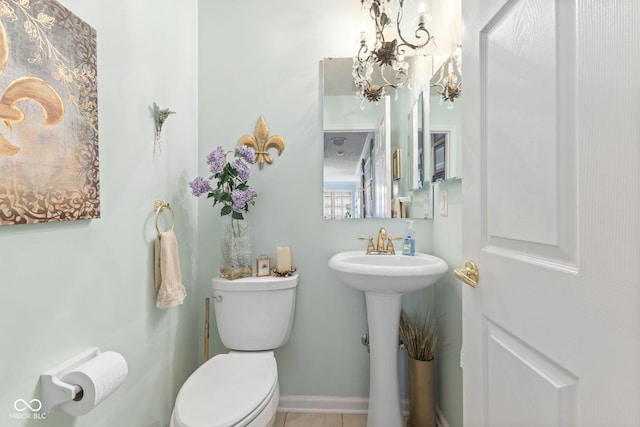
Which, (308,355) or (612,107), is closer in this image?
(612,107)

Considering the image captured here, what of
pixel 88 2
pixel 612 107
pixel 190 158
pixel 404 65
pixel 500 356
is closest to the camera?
pixel 612 107

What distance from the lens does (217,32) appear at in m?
1.79

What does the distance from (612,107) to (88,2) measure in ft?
4.45

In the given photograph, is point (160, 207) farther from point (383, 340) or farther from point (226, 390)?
point (383, 340)

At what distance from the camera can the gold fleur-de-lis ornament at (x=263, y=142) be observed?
1.78 meters

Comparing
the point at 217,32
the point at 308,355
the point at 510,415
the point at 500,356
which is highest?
the point at 217,32

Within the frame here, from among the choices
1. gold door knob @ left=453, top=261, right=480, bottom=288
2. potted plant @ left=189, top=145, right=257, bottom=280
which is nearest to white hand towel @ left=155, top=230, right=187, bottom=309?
potted plant @ left=189, top=145, right=257, bottom=280

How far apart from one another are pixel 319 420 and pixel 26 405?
1352mm

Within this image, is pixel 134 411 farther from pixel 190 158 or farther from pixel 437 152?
pixel 437 152

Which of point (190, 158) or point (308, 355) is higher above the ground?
point (190, 158)

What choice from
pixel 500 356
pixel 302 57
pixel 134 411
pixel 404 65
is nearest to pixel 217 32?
pixel 302 57

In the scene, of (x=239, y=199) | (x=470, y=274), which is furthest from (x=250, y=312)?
(x=470, y=274)

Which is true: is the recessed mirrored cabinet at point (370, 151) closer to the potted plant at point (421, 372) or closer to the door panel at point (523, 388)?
the potted plant at point (421, 372)
